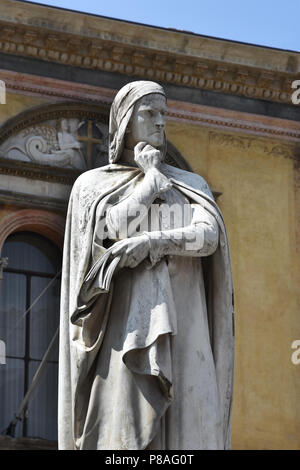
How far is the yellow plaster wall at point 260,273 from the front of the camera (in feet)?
54.6

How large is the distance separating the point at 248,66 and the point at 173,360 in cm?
1007

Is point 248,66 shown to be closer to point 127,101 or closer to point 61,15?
point 61,15

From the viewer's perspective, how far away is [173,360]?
298 inches

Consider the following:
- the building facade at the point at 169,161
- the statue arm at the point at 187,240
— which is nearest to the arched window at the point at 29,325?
the building facade at the point at 169,161

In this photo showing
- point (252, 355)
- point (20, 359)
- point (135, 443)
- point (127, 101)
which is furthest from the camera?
point (252, 355)

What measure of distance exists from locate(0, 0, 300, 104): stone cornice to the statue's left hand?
8.95 metres

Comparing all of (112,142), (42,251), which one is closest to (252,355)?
(42,251)

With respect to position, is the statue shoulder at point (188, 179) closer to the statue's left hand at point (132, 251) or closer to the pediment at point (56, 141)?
the statue's left hand at point (132, 251)

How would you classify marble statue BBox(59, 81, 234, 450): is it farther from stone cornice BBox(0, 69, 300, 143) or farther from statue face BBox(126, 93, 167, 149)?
stone cornice BBox(0, 69, 300, 143)

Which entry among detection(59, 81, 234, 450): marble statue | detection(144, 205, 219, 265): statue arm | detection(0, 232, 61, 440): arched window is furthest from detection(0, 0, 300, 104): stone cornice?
detection(144, 205, 219, 265): statue arm

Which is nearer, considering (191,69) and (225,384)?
(225,384)

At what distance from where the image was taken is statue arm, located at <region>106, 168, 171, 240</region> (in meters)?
7.74

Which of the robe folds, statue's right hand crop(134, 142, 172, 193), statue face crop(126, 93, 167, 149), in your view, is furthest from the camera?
statue face crop(126, 93, 167, 149)

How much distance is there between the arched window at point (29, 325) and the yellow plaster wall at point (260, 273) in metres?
1.79
